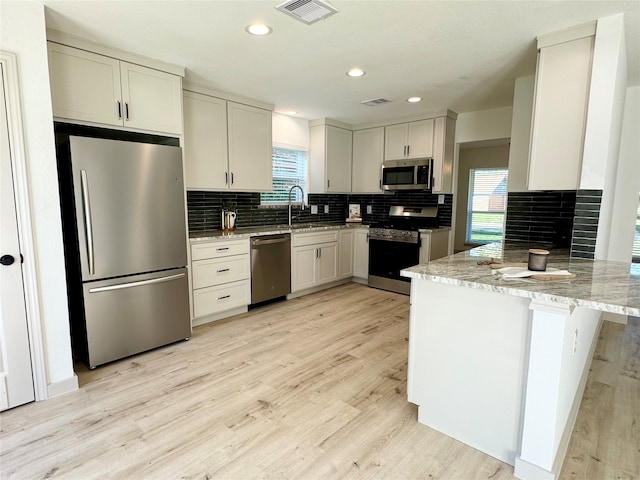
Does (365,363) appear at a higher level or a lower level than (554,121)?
lower

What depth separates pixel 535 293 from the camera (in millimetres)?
1425

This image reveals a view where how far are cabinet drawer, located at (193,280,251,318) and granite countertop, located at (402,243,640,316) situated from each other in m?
2.20

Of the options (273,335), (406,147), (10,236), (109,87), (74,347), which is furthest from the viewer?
(406,147)

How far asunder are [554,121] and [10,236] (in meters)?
3.47

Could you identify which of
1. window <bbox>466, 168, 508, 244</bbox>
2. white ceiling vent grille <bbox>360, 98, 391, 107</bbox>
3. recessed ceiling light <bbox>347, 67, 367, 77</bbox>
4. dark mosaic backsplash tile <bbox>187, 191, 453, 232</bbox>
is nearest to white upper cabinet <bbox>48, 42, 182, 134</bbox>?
dark mosaic backsplash tile <bbox>187, 191, 453, 232</bbox>

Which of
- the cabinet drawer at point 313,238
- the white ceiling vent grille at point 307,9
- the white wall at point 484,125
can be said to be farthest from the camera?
the cabinet drawer at point 313,238

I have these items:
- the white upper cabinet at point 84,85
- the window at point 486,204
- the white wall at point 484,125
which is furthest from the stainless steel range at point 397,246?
the white upper cabinet at point 84,85

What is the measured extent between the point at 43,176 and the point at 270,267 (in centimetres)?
227

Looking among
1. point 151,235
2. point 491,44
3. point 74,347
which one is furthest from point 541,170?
point 74,347

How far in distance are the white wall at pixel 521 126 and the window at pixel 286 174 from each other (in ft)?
9.03

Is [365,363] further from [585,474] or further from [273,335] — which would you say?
[585,474]

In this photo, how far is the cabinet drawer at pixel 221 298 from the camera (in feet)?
10.9

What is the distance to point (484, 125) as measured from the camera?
4297mm

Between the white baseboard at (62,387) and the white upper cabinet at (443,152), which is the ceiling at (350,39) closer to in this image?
the white upper cabinet at (443,152)
